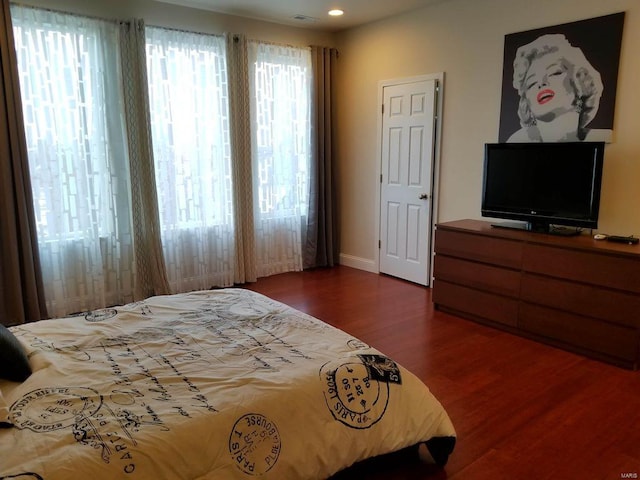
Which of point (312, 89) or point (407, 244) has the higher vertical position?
point (312, 89)

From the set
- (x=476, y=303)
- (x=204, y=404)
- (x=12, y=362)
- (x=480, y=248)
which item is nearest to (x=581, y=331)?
(x=476, y=303)

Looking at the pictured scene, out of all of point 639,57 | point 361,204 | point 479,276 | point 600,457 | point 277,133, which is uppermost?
point 639,57

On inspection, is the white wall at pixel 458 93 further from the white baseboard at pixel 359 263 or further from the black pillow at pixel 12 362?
the black pillow at pixel 12 362

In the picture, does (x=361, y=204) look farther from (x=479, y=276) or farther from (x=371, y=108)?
(x=479, y=276)

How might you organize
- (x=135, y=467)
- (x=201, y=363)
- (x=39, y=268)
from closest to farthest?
(x=135, y=467)
(x=201, y=363)
(x=39, y=268)

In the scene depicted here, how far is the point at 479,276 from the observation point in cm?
387

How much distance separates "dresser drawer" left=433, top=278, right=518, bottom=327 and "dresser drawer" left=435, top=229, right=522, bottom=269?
28cm

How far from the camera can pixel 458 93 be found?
4480 mm

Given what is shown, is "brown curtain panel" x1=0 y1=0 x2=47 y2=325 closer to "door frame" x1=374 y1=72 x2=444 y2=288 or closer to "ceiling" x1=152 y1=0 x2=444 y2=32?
"ceiling" x1=152 y1=0 x2=444 y2=32

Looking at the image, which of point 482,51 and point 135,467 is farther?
point 482,51

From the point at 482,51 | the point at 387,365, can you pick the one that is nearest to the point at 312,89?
the point at 482,51

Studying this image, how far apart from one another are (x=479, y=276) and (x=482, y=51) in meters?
2.05

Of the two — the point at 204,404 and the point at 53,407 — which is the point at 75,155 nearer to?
the point at 53,407

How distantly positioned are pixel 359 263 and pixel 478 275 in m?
2.09
